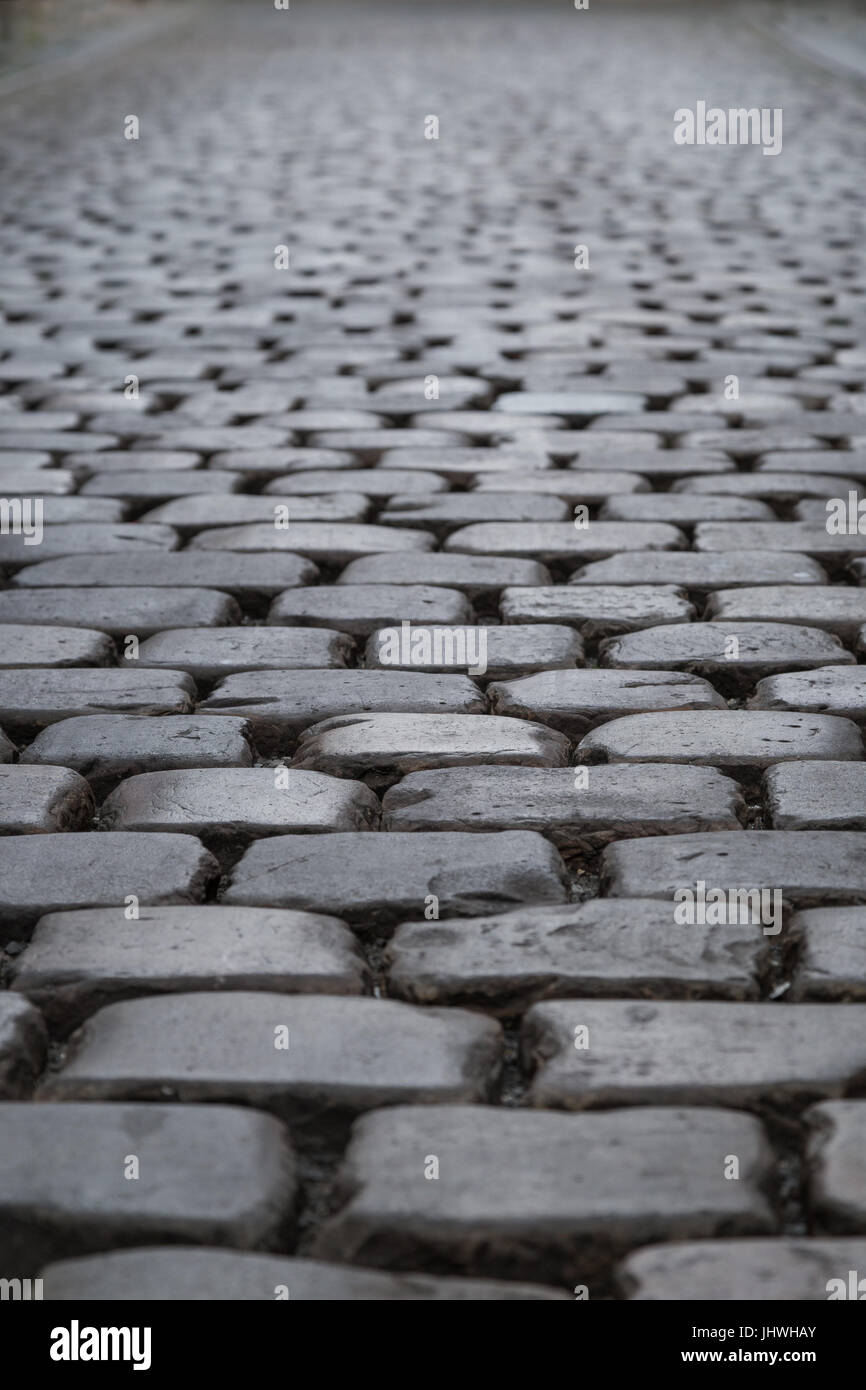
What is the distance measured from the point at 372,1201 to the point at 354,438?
2761mm

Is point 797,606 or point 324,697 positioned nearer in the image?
point 324,697

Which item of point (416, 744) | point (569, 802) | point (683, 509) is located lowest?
point (569, 802)

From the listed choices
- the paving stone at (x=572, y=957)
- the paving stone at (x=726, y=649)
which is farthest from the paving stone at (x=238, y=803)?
the paving stone at (x=726, y=649)

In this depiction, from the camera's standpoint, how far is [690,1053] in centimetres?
156

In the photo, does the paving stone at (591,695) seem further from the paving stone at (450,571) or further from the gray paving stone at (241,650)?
the paving stone at (450,571)

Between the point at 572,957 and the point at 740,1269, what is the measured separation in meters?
0.48

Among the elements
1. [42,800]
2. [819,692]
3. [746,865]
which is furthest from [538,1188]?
[819,692]

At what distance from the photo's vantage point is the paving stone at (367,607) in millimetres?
2760

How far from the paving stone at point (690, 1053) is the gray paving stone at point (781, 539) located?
1.62 meters

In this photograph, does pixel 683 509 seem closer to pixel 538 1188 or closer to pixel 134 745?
pixel 134 745

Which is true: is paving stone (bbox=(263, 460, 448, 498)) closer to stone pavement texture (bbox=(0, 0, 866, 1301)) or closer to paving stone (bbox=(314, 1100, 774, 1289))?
stone pavement texture (bbox=(0, 0, 866, 1301))

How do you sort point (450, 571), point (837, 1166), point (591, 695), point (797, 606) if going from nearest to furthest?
point (837, 1166), point (591, 695), point (797, 606), point (450, 571)
